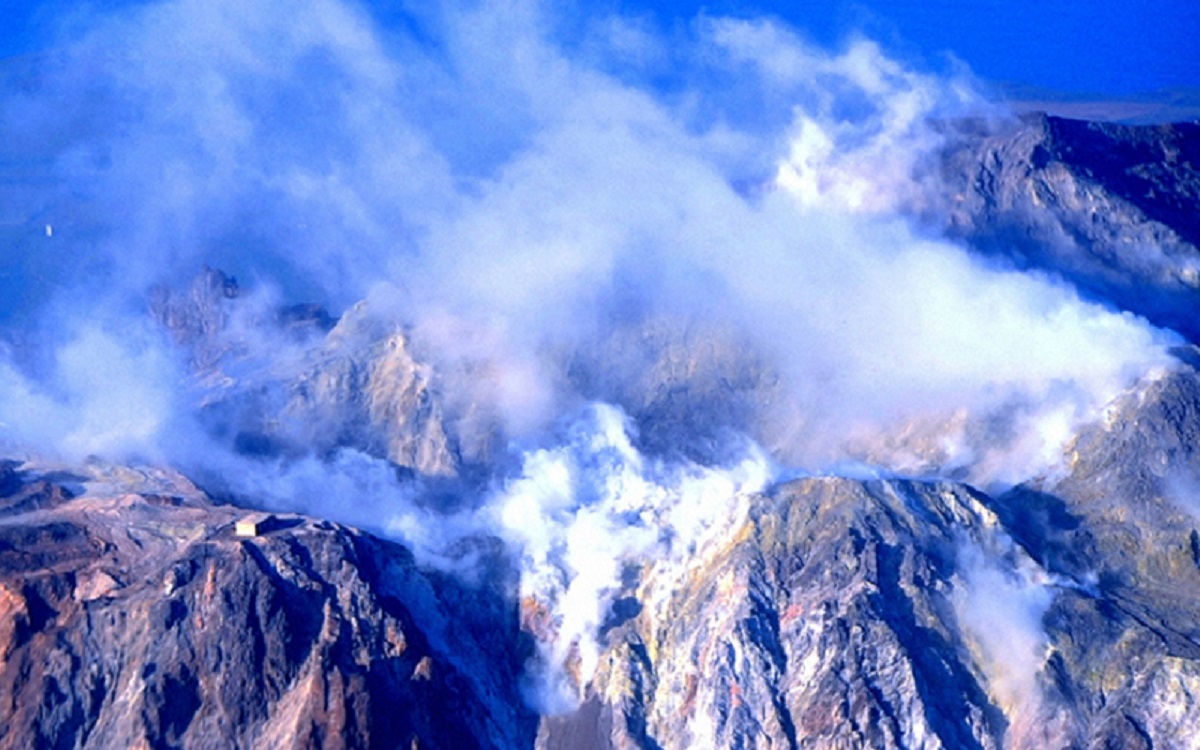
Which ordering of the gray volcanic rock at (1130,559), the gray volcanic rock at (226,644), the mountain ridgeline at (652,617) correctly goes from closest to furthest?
the gray volcanic rock at (1130,559)
the gray volcanic rock at (226,644)
the mountain ridgeline at (652,617)

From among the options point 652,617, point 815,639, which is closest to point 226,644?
point 652,617

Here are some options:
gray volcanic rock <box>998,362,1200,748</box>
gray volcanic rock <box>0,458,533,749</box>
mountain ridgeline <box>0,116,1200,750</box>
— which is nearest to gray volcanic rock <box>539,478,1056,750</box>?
mountain ridgeline <box>0,116,1200,750</box>

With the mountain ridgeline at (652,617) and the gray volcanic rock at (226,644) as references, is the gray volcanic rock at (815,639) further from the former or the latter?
the gray volcanic rock at (226,644)

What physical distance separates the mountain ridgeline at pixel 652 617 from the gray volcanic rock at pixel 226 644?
22 centimetres

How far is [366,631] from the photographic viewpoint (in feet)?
407

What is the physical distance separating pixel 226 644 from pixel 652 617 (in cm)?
3889

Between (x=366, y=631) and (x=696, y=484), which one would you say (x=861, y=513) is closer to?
(x=696, y=484)

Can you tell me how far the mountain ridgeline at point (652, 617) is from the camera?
387 ft

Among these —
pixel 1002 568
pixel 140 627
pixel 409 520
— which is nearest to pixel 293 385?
pixel 409 520

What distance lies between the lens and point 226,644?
396 feet

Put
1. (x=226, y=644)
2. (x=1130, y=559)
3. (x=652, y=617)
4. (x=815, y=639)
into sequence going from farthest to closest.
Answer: (x=652, y=617)
(x=1130, y=559)
(x=815, y=639)
(x=226, y=644)

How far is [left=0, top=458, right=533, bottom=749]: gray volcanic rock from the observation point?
11688cm

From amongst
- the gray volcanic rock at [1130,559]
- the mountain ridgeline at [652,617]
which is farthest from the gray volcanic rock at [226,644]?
the gray volcanic rock at [1130,559]

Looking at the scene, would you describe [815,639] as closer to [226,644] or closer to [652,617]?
[652,617]
